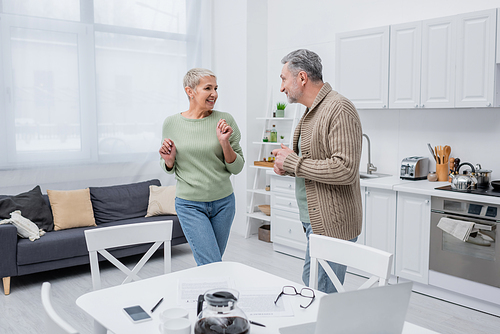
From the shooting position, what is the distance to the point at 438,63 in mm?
3459

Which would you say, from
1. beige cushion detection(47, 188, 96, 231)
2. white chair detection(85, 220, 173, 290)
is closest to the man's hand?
white chair detection(85, 220, 173, 290)

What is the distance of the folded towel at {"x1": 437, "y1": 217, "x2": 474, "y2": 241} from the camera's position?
10.4 ft

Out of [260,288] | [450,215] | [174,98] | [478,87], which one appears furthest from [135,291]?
[174,98]

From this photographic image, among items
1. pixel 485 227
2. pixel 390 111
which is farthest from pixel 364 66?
pixel 485 227

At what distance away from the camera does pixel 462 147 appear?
12.2 feet

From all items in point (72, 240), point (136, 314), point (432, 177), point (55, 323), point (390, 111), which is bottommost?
point (72, 240)

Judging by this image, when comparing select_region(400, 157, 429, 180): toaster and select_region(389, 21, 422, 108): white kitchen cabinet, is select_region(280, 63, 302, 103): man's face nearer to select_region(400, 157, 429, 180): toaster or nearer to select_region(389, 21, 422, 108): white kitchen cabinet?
select_region(389, 21, 422, 108): white kitchen cabinet

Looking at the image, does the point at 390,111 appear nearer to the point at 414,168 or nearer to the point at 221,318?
the point at 414,168

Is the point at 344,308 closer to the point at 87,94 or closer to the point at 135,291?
the point at 135,291

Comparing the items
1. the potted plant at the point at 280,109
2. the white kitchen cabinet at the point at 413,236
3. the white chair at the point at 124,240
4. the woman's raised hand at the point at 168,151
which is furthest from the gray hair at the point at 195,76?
the potted plant at the point at 280,109

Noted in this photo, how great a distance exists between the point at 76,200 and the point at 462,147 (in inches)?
136

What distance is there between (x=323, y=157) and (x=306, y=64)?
1.43 feet

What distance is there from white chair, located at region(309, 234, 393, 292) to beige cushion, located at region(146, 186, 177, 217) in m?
2.94

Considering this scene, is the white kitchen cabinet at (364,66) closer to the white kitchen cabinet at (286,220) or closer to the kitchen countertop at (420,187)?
the kitchen countertop at (420,187)
